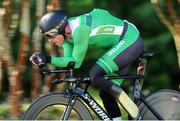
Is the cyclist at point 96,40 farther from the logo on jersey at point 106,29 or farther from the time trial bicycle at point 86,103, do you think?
the time trial bicycle at point 86,103

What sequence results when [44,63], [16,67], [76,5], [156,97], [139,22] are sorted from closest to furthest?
[44,63] < [156,97] < [16,67] < [76,5] < [139,22]

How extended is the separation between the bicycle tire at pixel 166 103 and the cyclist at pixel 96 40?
1.43 feet

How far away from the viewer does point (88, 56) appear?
12.7 metres

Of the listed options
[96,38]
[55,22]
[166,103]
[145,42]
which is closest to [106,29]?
[96,38]

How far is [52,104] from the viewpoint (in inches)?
272

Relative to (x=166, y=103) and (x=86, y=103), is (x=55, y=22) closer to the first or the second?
(x=86, y=103)

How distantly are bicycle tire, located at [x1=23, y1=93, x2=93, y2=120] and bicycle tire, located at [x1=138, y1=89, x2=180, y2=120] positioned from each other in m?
0.75

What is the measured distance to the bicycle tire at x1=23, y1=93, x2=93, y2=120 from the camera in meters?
6.85

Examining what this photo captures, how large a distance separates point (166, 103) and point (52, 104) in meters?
1.28

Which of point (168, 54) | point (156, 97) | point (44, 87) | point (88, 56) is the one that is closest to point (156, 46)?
point (168, 54)

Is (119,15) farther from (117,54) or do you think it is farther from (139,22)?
(117,54)

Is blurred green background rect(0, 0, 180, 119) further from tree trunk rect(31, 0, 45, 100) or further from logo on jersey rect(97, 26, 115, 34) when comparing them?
logo on jersey rect(97, 26, 115, 34)

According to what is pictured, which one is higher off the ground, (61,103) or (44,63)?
(44,63)

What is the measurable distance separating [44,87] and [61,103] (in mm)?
2761
